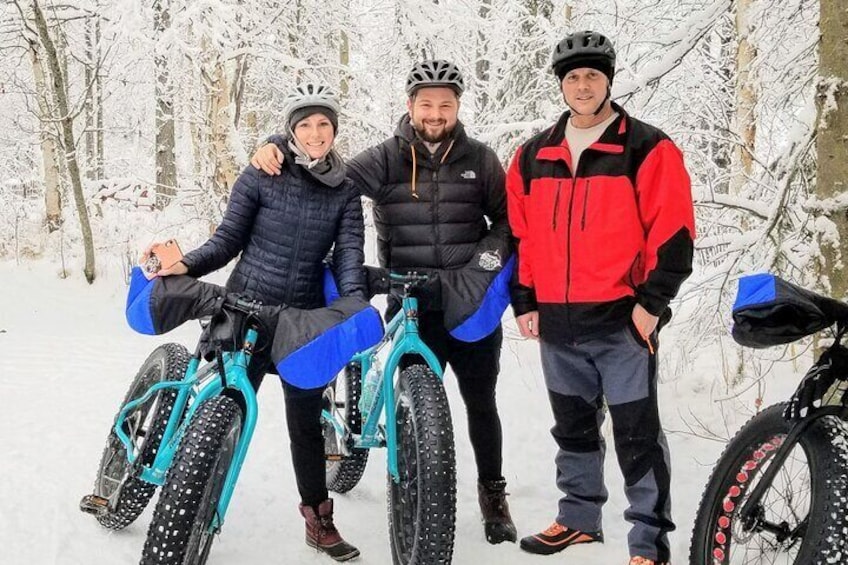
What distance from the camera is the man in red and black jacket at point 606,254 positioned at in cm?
280

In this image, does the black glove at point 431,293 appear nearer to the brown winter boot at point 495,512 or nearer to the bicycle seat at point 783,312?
the brown winter boot at point 495,512

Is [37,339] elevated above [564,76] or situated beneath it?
situated beneath

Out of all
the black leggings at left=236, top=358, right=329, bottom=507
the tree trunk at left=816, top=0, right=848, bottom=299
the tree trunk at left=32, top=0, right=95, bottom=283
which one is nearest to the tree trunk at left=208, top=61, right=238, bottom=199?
the tree trunk at left=32, top=0, right=95, bottom=283

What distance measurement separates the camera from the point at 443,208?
3318 mm

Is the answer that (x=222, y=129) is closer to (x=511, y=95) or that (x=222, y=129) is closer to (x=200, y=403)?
(x=511, y=95)

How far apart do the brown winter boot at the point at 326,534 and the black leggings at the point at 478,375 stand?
739 millimetres

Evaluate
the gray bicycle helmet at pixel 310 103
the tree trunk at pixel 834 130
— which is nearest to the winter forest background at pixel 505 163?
the tree trunk at pixel 834 130

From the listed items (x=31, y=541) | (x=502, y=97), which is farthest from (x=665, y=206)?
(x=502, y=97)

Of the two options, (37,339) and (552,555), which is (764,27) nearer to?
(552,555)

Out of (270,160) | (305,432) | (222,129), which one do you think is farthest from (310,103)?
(222,129)

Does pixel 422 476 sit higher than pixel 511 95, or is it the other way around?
pixel 511 95

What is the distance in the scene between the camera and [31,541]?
3156mm

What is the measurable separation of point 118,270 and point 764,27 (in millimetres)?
8104

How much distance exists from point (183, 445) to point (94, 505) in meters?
1.04
